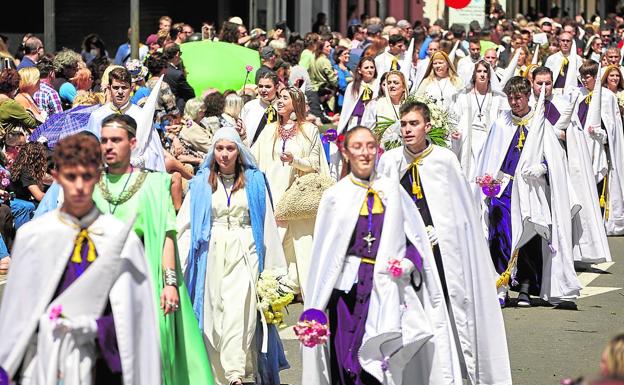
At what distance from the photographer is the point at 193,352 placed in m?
7.89

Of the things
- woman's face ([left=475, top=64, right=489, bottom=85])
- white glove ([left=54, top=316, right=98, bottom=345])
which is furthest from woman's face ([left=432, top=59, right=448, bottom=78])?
white glove ([left=54, top=316, right=98, bottom=345])

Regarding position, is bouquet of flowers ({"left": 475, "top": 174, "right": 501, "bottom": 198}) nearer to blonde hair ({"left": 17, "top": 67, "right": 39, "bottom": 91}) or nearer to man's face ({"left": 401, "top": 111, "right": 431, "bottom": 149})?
man's face ({"left": 401, "top": 111, "right": 431, "bottom": 149})

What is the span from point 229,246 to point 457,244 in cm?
139

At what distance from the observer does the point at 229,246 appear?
372 inches

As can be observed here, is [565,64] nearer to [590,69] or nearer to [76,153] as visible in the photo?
[590,69]

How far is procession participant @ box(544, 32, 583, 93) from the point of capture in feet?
57.4

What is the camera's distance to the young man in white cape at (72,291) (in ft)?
20.9

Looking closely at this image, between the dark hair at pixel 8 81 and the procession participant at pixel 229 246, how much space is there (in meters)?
5.34

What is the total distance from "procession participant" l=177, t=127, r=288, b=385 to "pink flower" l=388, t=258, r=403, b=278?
5.51 feet

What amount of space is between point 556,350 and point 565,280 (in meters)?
1.86

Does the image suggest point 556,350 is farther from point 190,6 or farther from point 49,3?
point 190,6

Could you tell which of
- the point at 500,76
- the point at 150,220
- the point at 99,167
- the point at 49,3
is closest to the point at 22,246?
the point at 99,167

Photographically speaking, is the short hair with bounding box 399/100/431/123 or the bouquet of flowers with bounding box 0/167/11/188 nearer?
the short hair with bounding box 399/100/431/123

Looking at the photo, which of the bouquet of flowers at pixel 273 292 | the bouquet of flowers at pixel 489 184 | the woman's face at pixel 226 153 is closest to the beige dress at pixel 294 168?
the bouquet of flowers at pixel 489 184
